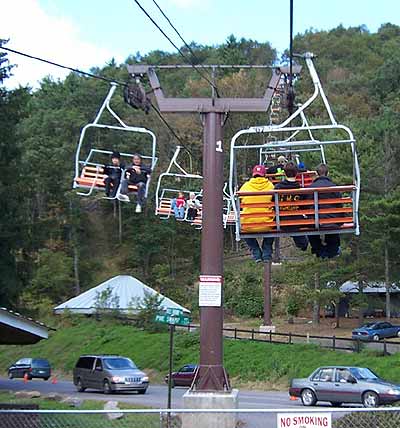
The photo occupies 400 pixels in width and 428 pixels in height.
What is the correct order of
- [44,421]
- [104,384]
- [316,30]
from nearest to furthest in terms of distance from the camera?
[44,421]
[104,384]
[316,30]

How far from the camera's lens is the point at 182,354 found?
1609 inches

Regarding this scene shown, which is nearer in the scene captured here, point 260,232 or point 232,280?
point 260,232

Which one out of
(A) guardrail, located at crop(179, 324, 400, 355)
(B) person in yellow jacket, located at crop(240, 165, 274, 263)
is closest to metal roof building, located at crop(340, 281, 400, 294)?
(A) guardrail, located at crop(179, 324, 400, 355)

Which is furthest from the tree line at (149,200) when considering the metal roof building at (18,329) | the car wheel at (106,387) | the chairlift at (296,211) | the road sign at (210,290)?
the chairlift at (296,211)

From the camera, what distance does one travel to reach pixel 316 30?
11806cm

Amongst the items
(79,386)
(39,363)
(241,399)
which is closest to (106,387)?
(79,386)

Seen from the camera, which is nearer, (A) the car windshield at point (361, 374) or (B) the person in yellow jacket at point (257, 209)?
(B) the person in yellow jacket at point (257, 209)

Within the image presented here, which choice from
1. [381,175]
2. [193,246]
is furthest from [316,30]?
[381,175]

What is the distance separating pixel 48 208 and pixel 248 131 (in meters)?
61.7

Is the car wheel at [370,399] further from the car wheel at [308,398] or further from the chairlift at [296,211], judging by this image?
the chairlift at [296,211]

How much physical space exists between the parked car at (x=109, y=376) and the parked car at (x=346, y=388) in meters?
7.51

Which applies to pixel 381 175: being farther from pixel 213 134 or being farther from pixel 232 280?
pixel 213 134

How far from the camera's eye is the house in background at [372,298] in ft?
179

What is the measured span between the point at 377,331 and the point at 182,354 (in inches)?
551
